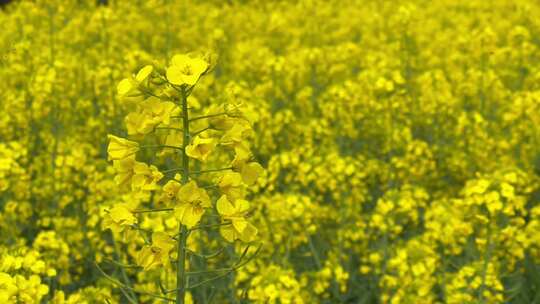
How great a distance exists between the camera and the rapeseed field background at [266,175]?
6.17ft

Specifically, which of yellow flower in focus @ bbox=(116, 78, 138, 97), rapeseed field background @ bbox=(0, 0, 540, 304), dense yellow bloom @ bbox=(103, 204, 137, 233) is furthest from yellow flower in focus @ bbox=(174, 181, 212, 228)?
yellow flower in focus @ bbox=(116, 78, 138, 97)

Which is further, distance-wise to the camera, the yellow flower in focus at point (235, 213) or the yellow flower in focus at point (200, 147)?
the yellow flower in focus at point (235, 213)

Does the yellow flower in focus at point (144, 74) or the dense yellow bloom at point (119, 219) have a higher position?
the yellow flower in focus at point (144, 74)

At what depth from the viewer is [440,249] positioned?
420 cm

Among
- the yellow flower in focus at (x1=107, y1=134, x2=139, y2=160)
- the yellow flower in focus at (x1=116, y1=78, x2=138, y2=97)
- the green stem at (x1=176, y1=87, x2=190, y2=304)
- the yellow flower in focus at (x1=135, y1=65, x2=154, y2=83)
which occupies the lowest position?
the green stem at (x1=176, y1=87, x2=190, y2=304)

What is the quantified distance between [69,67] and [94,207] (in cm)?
192

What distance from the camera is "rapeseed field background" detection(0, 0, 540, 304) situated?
1882 mm

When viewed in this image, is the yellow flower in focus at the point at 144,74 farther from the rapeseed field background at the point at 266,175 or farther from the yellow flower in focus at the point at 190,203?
the yellow flower in focus at the point at 190,203

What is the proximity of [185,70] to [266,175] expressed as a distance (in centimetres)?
254

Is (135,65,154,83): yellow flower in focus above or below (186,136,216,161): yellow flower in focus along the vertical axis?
above

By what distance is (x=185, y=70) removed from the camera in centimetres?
173

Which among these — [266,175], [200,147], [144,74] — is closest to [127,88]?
[144,74]

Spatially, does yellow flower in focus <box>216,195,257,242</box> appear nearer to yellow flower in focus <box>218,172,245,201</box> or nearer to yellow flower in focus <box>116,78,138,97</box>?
yellow flower in focus <box>218,172,245,201</box>

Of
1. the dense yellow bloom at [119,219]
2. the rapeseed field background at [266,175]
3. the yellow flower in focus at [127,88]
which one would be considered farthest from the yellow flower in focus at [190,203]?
the yellow flower in focus at [127,88]
